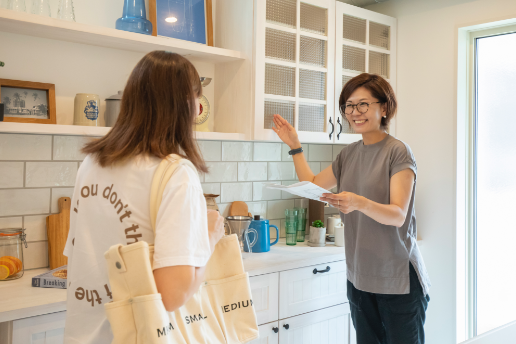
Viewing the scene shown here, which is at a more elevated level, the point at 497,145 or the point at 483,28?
the point at 483,28

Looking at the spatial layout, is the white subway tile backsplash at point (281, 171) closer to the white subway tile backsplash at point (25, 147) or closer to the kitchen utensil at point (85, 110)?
the kitchen utensil at point (85, 110)

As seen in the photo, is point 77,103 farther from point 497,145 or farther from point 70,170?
point 497,145

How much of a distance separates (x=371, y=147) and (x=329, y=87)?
0.80m

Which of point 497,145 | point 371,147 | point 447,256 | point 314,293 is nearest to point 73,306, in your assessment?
point 371,147

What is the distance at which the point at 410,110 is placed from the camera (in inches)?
114

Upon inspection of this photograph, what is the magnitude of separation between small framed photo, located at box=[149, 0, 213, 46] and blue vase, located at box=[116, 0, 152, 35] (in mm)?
102

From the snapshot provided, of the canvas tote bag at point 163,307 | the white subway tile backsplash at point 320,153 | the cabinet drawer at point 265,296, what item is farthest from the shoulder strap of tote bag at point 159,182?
the white subway tile backsplash at point 320,153

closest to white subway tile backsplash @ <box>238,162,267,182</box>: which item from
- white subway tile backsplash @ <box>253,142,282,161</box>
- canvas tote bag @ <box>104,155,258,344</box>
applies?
white subway tile backsplash @ <box>253,142,282,161</box>

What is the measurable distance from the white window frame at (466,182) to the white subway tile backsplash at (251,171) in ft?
3.80

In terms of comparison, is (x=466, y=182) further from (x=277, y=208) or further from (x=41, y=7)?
(x=41, y=7)

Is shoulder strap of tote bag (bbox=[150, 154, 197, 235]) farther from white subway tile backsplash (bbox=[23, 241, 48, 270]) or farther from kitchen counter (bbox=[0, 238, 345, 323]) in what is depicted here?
white subway tile backsplash (bbox=[23, 241, 48, 270])

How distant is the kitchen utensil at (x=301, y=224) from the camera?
2.73 metres

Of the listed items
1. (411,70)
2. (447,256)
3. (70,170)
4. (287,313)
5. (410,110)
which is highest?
(411,70)

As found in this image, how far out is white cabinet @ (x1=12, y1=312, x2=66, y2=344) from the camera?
145 cm
